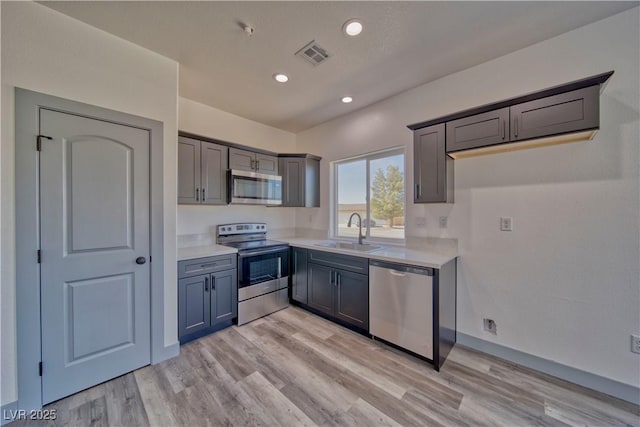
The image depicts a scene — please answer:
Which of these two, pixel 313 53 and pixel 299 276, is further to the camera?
pixel 299 276

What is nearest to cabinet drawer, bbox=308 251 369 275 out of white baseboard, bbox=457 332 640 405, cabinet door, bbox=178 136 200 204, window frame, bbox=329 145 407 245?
window frame, bbox=329 145 407 245

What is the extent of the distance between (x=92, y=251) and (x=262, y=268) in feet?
5.38

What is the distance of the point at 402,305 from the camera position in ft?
7.50

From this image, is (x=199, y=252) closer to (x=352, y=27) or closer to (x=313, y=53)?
(x=313, y=53)

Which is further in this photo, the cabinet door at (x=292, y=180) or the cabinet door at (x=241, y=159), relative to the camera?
the cabinet door at (x=292, y=180)

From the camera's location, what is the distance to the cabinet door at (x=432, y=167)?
2350 mm

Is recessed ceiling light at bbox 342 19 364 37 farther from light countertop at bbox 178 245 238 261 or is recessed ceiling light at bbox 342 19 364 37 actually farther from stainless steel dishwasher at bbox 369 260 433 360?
light countertop at bbox 178 245 238 261

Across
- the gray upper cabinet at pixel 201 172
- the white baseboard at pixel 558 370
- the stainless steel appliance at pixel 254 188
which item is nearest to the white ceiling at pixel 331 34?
the gray upper cabinet at pixel 201 172

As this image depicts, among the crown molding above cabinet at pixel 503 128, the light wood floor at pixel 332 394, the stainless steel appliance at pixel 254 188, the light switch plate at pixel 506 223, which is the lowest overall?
the light wood floor at pixel 332 394

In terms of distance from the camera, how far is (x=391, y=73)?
8.27ft

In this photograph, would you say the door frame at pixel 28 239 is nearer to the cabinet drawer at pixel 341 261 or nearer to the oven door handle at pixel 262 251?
the oven door handle at pixel 262 251

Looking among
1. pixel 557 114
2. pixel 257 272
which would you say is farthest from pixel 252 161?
pixel 557 114

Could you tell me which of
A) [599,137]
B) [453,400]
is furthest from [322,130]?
[453,400]

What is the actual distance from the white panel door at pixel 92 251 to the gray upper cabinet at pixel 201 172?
65 centimetres
